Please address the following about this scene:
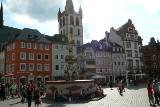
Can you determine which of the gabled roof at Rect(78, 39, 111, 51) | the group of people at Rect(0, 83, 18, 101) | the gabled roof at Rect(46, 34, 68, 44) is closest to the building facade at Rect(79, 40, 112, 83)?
the gabled roof at Rect(78, 39, 111, 51)

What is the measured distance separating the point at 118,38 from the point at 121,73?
11.5m

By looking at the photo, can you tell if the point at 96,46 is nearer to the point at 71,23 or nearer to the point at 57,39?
the point at 57,39

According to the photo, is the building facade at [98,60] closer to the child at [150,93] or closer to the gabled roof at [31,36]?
the gabled roof at [31,36]

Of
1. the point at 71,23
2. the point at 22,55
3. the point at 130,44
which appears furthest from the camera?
the point at 71,23

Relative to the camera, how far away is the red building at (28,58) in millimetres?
62562

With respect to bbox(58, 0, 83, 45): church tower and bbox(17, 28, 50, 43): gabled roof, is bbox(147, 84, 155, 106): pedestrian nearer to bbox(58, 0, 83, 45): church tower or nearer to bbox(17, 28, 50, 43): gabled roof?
bbox(17, 28, 50, 43): gabled roof

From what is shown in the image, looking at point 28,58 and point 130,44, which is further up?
point 130,44

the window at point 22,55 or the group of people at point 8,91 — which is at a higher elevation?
the window at point 22,55

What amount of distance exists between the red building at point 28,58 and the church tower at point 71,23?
32.8 metres

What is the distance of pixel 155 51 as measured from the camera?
92.2 metres

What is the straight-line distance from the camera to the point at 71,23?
10262 centimetres

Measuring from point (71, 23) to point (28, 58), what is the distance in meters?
41.1

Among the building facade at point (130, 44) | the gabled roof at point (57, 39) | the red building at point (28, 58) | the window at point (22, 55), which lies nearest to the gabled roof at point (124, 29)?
the building facade at point (130, 44)

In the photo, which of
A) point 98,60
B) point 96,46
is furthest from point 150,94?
point 96,46
